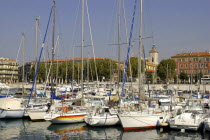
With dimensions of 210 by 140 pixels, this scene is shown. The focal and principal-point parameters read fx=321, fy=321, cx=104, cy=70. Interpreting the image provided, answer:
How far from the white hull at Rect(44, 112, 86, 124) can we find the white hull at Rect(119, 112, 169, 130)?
481cm

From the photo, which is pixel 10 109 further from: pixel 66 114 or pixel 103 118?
pixel 103 118

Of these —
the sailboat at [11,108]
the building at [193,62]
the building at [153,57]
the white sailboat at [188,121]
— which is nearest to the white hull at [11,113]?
the sailboat at [11,108]

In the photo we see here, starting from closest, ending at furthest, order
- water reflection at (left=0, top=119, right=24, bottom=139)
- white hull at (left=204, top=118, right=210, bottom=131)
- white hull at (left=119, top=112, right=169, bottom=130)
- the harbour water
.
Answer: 1. the harbour water
2. white hull at (left=204, top=118, right=210, bottom=131)
3. water reflection at (left=0, top=119, right=24, bottom=139)
4. white hull at (left=119, top=112, right=169, bottom=130)

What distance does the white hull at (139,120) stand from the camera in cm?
2583

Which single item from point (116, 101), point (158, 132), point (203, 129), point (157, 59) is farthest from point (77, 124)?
point (157, 59)

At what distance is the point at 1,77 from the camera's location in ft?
486

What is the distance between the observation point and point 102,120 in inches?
1071

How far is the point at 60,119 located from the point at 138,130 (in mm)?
7135

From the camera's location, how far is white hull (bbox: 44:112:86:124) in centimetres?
2848

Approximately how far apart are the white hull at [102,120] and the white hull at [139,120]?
5.36 ft

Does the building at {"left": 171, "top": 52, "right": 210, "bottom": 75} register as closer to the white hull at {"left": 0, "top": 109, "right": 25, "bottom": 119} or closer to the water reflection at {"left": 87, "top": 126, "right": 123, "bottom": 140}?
the white hull at {"left": 0, "top": 109, "right": 25, "bottom": 119}

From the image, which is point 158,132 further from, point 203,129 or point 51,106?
point 51,106

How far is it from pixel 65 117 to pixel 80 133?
3461 millimetres

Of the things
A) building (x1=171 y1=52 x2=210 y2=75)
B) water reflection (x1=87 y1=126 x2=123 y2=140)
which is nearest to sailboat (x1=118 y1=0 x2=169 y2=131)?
water reflection (x1=87 y1=126 x2=123 y2=140)
